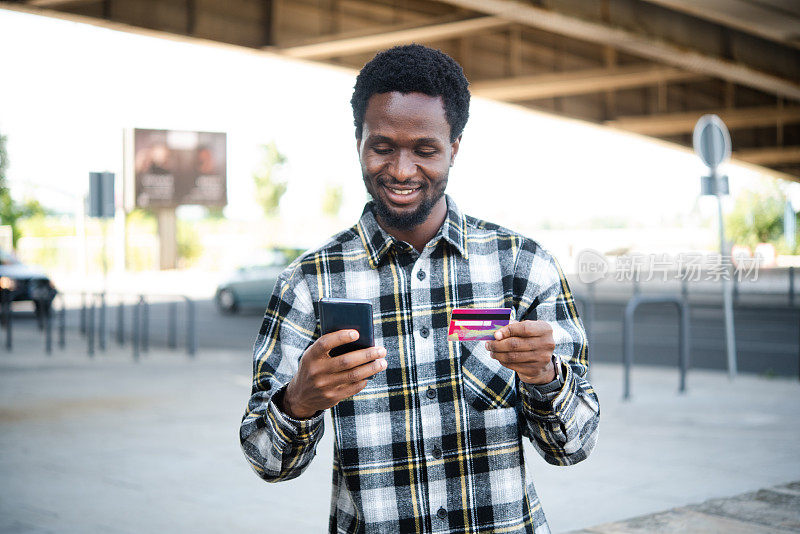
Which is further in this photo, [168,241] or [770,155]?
[168,241]

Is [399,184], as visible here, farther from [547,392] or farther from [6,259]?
[6,259]

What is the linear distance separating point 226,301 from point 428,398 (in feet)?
66.0

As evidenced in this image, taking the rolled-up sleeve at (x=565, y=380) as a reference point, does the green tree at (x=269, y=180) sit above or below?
above

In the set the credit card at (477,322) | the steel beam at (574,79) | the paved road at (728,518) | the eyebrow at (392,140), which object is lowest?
the paved road at (728,518)

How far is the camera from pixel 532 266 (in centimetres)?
187

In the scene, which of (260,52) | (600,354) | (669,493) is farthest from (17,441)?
(260,52)

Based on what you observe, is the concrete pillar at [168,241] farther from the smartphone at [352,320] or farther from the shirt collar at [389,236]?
the smartphone at [352,320]

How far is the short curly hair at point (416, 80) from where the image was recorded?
5.99ft

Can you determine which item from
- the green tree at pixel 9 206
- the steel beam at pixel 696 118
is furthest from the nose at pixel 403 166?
the green tree at pixel 9 206

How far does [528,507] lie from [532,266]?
47 centimetres

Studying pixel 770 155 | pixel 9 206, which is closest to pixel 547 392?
Result: pixel 770 155

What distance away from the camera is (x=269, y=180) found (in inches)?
2687

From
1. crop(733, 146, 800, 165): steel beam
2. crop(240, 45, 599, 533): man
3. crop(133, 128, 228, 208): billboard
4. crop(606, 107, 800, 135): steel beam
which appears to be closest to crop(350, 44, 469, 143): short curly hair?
crop(240, 45, 599, 533): man

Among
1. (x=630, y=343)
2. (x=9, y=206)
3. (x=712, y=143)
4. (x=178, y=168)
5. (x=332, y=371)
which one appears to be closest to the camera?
(x=332, y=371)
